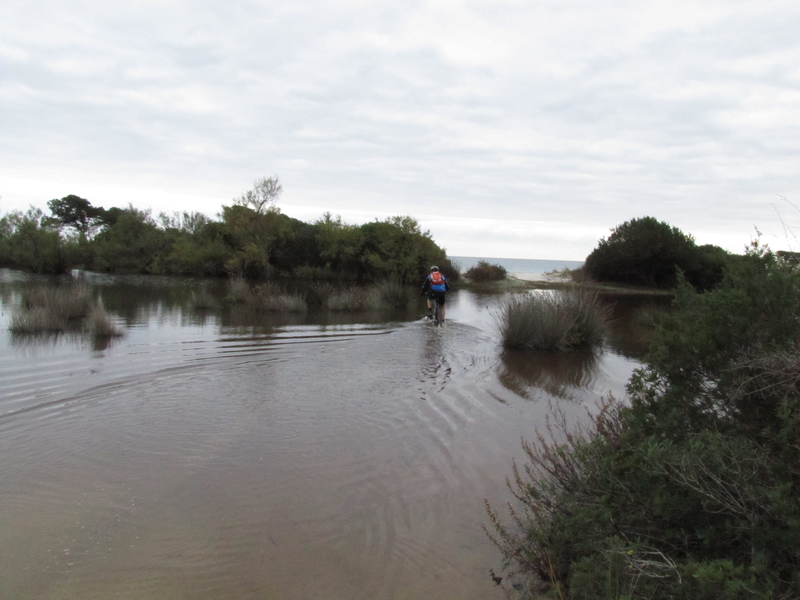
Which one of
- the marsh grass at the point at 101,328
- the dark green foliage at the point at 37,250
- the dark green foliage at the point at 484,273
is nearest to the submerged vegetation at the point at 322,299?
the marsh grass at the point at 101,328

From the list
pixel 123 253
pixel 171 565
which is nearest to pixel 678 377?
pixel 171 565

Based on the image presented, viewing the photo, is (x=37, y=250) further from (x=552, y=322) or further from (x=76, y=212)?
(x=552, y=322)

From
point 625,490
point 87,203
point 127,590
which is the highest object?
point 87,203

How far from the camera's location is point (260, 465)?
5.40 m

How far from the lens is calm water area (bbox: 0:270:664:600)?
3.66 meters

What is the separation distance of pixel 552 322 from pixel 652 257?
30343mm

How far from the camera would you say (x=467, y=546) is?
4.05 m

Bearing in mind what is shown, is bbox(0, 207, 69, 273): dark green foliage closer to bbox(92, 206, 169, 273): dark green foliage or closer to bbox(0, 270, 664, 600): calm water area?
bbox(92, 206, 169, 273): dark green foliage

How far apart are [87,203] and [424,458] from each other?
7883cm

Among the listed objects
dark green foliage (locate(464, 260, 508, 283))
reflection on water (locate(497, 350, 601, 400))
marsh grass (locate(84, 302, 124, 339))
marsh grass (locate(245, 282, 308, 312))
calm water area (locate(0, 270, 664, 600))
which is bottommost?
calm water area (locate(0, 270, 664, 600))

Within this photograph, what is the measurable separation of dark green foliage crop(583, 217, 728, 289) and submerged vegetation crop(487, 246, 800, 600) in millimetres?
36739

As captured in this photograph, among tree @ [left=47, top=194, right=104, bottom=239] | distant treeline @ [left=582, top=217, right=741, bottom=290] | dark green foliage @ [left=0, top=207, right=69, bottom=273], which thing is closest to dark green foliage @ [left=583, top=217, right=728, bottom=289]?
distant treeline @ [left=582, top=217, right=741, bottom=290]

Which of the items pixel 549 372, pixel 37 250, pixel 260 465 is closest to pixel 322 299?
pixel 549 372

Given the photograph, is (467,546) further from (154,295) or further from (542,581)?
(154,295)
